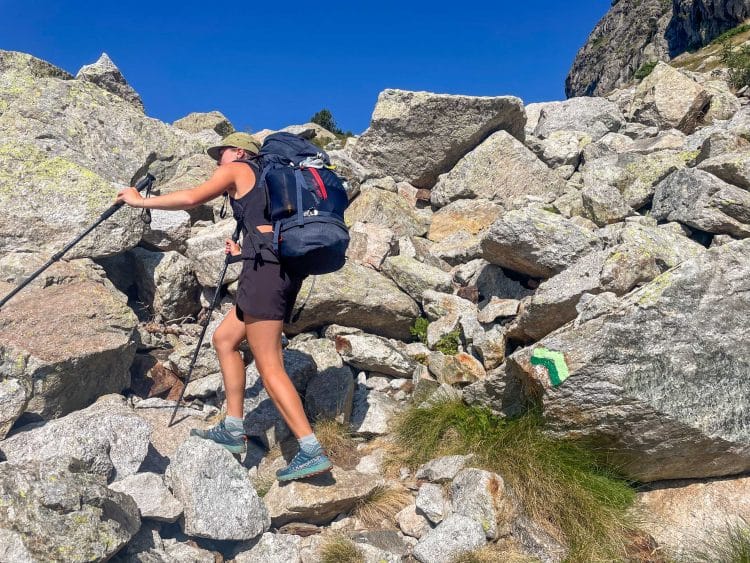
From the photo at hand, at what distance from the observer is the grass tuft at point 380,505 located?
218 inches

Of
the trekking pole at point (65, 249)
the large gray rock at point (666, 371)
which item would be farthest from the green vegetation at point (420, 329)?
the trekking pole at point (65, 249)

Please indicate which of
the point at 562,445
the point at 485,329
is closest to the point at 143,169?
the point at 485,329

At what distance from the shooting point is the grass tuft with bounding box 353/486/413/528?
18.2 ft

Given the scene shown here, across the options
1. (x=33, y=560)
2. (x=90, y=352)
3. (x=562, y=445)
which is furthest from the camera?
(x=90, y=352)

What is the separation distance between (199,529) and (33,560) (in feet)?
4.37

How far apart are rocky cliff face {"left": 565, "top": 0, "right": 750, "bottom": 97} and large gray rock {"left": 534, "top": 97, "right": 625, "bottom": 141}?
6497 cm

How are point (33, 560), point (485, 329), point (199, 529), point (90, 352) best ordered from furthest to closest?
1. point (485, 329)
2. point (90, 352)
3. point (199, 529)
4. point (33, 560)

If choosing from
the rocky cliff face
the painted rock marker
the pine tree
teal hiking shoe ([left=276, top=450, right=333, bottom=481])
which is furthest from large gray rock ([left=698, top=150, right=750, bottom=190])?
the rocky cliff face

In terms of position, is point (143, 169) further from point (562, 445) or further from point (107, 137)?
point (562, 445)

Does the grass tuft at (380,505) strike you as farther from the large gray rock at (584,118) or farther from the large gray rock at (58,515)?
the large gray rock at (584,118)

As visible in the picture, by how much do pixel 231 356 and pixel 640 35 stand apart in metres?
117

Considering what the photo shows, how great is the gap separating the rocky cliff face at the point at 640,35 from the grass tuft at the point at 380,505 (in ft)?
262

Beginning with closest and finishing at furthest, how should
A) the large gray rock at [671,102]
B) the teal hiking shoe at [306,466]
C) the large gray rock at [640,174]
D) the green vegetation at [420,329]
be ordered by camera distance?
the teal hiking shoe at [306,466], the green vegetation at [420,329], the large gray rock at [640,174], the large gray rock at [671,102]

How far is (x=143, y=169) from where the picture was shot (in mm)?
11023
